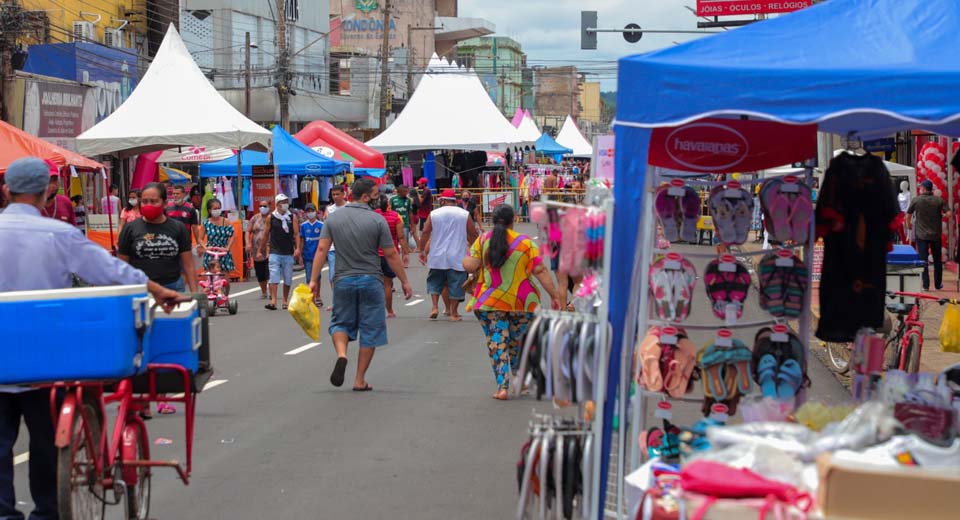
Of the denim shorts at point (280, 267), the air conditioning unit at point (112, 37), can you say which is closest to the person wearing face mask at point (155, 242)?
the denim shorts at point (280, 267)

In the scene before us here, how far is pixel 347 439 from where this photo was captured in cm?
944

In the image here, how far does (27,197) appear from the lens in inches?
238

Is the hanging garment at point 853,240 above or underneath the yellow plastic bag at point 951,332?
above

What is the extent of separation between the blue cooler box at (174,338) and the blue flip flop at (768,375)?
3.15 meters

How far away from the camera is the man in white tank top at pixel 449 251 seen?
56.7 ft

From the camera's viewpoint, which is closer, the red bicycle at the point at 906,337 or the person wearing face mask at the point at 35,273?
the person wearing face mask at the point at 35,273

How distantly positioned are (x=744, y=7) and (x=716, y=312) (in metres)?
19.0

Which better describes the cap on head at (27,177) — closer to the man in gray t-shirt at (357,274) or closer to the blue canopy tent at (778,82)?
the blue canopy tent at (778,82)

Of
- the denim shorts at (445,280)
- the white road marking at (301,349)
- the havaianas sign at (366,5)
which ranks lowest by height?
the white road marking at (301,349)

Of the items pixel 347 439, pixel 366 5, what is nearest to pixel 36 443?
pixel 347 439

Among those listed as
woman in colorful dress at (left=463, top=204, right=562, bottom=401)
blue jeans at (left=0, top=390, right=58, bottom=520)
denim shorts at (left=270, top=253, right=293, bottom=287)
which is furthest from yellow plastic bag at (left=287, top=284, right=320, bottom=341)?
denim shorts at (left=270, top=253, right=293, bottom=287)

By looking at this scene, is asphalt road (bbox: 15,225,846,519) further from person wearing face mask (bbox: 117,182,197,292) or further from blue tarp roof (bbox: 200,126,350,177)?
blue tarp roof (bbox: 200,126,350,177)

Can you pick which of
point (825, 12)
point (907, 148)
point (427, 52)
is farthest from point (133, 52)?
point (427, 52)

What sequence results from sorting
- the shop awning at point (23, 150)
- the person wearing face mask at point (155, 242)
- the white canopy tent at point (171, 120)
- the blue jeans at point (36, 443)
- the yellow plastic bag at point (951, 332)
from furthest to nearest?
the white canopy tent at point (171, 120), the shop awning at point (23, 150), the yellow plastic bag at point (951, 332), the person wearing face mask at point (155, 242), the blue jeans at point (36, 443)
